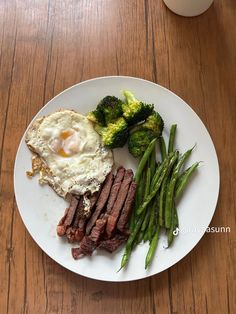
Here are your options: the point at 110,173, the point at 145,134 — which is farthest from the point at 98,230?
the point at 145,134

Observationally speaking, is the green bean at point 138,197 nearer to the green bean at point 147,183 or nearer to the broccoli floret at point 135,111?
the green bean at point 147,183

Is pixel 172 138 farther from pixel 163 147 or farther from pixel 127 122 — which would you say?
pixel 127 122

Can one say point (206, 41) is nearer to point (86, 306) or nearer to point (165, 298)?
point (165, 298)

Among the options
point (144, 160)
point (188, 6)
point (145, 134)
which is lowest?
point (144, 160)

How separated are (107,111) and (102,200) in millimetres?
417

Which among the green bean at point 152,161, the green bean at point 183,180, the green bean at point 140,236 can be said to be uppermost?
the green bean at point 152,161

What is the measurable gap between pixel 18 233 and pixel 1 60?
35.4 inches

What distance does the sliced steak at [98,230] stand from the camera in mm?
1970

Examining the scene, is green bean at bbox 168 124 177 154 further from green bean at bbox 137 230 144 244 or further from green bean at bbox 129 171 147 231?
green bean at bbox 137 230 144 244

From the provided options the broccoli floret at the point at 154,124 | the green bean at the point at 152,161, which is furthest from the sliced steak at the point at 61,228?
the broccoli floret at the point at 154,124

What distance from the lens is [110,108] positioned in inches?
80.0

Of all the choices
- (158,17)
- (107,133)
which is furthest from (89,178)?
(158,17)

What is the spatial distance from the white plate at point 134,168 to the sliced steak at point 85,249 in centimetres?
2

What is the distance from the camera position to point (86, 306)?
2.01 metres
